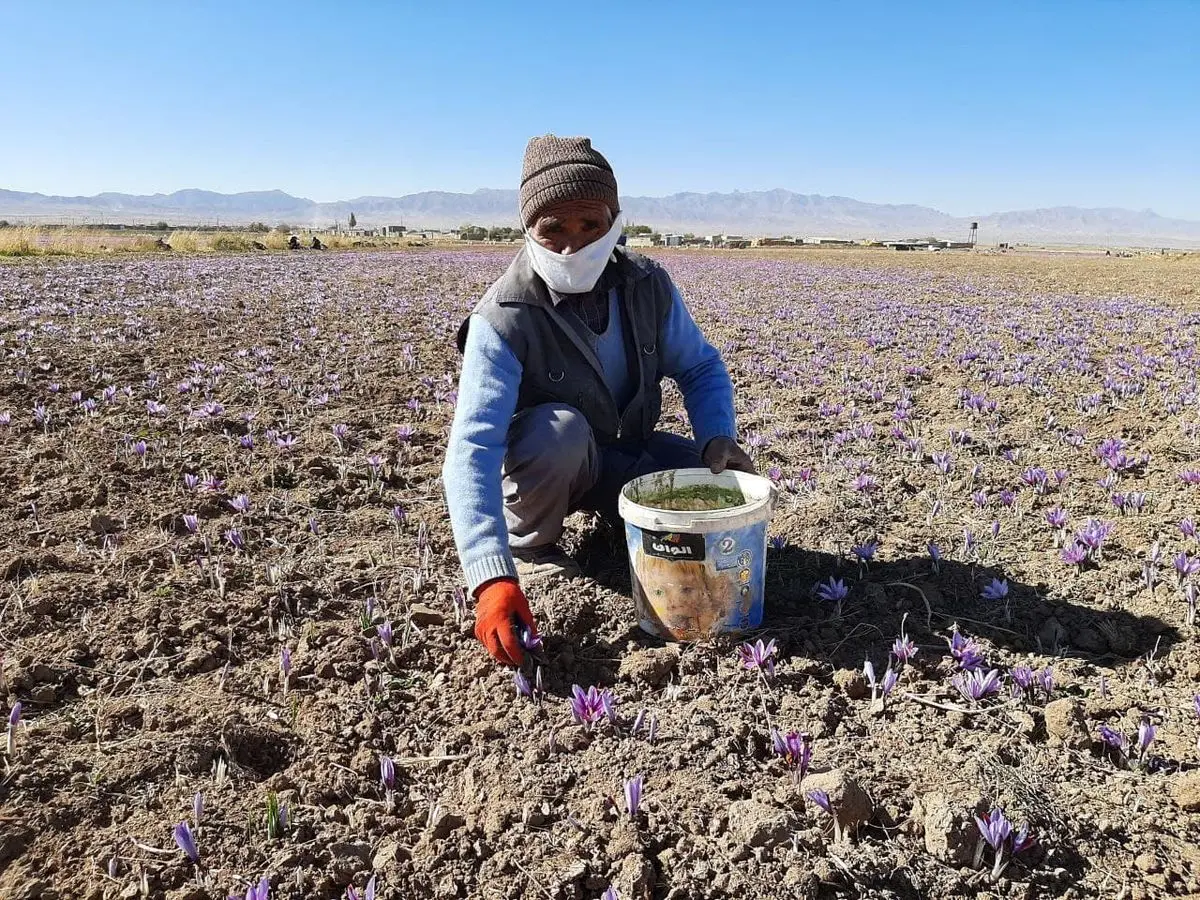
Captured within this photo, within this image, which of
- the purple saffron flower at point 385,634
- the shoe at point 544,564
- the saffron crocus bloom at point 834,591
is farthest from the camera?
the shoe at point 544,564

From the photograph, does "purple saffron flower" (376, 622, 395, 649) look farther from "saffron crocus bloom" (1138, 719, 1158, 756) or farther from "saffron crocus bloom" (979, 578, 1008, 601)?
"saffron crocus bloom" (1138, 719, 1158, 756)

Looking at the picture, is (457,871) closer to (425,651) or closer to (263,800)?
(263,800)

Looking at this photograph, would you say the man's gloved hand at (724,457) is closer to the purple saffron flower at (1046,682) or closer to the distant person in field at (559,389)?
the distant person in field at (559,389)

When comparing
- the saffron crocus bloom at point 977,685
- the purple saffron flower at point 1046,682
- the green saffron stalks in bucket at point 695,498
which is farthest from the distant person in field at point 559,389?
the purple saffron flower at point 1046,682

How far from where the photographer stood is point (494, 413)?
3.17m

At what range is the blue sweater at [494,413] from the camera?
294 centimetres

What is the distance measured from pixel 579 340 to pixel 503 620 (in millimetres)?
1244

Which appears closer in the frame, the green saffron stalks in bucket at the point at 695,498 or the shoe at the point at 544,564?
the green saffron stalks in bucket at the point at 695,498

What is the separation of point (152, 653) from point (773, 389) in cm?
596

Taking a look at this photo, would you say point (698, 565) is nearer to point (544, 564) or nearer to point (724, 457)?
point (724, 457)

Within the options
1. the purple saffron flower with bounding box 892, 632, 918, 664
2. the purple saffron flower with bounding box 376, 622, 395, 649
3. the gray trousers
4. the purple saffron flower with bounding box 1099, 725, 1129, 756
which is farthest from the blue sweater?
the purple saffron flower with bounding box 1099, 725, 1129, 756

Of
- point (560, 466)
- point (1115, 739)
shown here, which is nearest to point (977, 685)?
point (1115, 739)

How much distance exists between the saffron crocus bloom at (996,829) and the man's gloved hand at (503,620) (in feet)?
4.67

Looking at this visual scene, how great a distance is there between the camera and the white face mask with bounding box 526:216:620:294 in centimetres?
327
